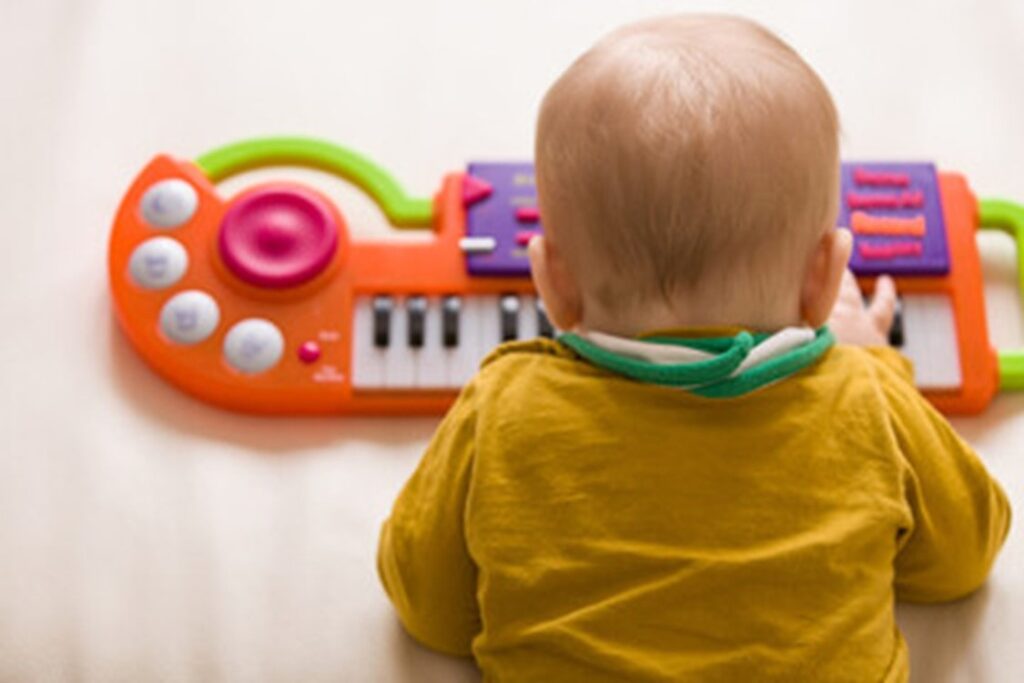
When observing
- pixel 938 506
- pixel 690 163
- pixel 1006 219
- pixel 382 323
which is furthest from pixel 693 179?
pixel 1006 219

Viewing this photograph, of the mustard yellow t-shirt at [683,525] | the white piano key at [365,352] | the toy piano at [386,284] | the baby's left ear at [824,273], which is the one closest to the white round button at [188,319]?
the toy piano at [386,284]

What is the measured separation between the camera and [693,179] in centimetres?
73

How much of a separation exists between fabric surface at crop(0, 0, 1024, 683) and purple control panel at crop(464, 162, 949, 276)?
0.24 ft

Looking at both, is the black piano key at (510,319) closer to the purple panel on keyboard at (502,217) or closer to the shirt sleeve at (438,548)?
the purple panel on keyboard at (502,217)

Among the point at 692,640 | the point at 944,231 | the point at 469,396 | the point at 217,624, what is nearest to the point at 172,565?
the point at 217,624

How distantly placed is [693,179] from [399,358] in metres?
0.39

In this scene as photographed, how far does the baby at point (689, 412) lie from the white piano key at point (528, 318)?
0.83ft

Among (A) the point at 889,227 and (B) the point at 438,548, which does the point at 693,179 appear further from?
(A) the point at 889,227

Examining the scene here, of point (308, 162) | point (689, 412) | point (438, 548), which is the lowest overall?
point (438, 548)

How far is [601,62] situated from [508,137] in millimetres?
453

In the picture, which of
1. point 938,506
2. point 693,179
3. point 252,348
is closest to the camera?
point 693,179

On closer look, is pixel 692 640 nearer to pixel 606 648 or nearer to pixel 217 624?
pixel 606 648

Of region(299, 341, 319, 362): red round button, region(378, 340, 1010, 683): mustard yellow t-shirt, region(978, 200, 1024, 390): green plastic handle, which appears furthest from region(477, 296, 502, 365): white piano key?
region(978, 200, 1024, 390): green plastic handle

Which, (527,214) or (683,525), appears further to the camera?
(527,214)
